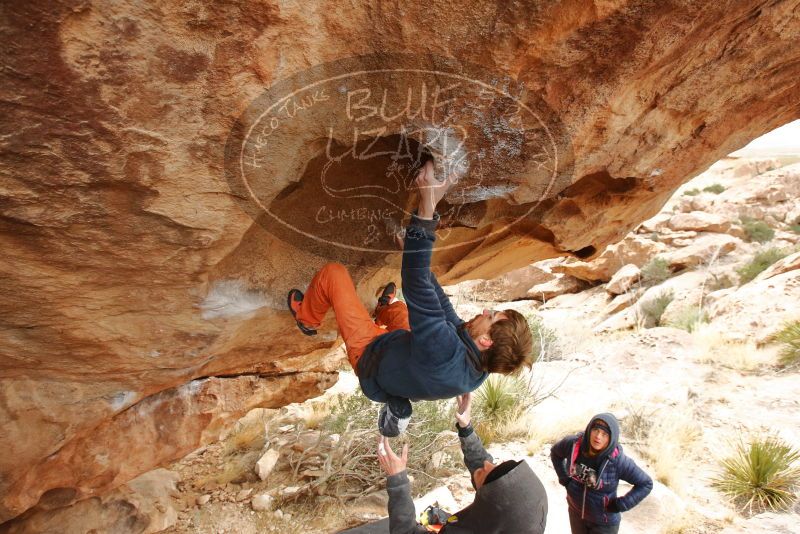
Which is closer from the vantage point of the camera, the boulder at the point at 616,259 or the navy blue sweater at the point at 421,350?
the navy blue sweater at the point at 421,350

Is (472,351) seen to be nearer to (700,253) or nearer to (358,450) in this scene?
(358,450)

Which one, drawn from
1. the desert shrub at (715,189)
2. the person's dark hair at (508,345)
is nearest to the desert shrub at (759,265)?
the desert shrub at (715,189)

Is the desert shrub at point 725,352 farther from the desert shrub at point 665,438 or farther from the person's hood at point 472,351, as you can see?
the person's hood at point 472,351

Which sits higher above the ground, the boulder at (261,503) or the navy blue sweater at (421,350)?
the navy blue sweater at (421,350)

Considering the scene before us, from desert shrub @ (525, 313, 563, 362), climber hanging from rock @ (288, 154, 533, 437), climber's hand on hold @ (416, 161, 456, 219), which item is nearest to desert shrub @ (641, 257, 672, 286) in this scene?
desert shrub @ (525, 313, 563, 362)

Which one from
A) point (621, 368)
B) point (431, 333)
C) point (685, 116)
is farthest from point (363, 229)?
point (621, 368)

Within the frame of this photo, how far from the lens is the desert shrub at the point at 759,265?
36.3ft

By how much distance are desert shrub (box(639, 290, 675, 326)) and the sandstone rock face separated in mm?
8723

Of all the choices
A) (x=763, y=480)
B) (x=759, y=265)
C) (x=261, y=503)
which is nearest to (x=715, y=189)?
(x=759, y=265)

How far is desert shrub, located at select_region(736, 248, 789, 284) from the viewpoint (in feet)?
36.3

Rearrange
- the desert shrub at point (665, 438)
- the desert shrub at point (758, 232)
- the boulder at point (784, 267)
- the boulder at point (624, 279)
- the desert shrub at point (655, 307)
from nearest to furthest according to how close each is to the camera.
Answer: the desert shrub at point (665, 438)
the boulder at point (784, 267)
the desert shrub at point (655, 307)
the boulder at point (624, 279)
the desert shrub at point (758, 232)

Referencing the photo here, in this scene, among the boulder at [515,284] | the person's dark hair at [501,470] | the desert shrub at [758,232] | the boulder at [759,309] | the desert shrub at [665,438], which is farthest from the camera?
the boulder at [515,284]

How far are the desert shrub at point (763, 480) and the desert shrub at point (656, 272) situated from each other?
822cm

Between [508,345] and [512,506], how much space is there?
2.29 feet
